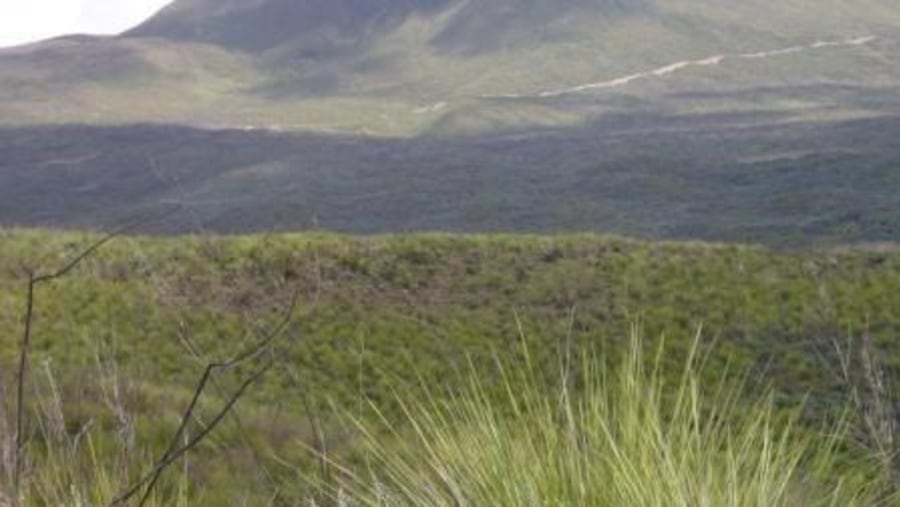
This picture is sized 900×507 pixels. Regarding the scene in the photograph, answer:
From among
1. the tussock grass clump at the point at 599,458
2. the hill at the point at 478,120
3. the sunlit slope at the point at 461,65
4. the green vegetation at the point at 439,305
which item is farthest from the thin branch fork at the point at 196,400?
the sunlit slope at the point at 461,65

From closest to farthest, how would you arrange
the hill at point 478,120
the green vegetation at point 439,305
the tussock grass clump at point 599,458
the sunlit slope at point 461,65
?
the tussock grass clump at point 599,458 < the green vegetation at point 439,305 < the hill at point 478,120 < the sunlit slope at point 461,65

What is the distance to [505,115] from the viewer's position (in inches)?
4619

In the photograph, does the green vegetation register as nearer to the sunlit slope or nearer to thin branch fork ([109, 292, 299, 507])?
thin branch fork ([109, 292, 299, 507])

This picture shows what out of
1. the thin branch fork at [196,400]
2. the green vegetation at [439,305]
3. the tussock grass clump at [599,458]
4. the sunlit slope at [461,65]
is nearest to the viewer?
the thin branch fork at [196,400]

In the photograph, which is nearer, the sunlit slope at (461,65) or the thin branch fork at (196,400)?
the thin branch fork at (196,400)

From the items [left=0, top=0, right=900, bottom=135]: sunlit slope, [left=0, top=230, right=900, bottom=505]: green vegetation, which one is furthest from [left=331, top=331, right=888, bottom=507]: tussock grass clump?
[left=0, top=0, right=900, bottom=135]: sunlit slope

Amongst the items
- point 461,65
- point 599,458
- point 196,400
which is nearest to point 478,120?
point 461,65

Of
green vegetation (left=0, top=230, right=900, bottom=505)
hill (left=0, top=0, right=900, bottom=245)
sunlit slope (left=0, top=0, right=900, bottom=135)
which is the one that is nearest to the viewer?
green vegetation (left=0, top=230, right=900, bottom=505)

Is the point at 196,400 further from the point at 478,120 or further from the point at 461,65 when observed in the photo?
the point at 461,65

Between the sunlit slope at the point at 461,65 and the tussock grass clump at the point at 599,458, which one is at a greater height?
the tussock grass clump at the point at 599,458

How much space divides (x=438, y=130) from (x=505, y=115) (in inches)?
300

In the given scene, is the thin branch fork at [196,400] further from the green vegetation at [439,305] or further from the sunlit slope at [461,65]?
the sunlit slope at [461,65]

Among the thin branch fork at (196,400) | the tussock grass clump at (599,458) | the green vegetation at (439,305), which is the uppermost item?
the thin branch fork at (196,400)

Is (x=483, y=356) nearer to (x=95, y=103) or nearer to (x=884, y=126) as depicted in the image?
(x=884, y=126)
